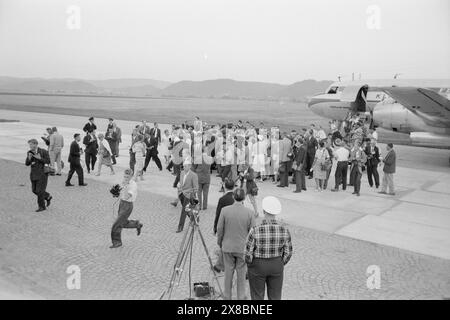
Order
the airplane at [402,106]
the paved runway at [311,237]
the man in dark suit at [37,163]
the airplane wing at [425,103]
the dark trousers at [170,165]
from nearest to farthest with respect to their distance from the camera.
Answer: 1. the paved runway at [311,237]
2. the man in dark suit at [37,163]
3. the dark trousers at [170,165]
4. the airplane wing at [425,103]
5. the airplane at [402,106]

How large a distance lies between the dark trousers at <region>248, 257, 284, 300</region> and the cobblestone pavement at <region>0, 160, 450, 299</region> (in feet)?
3.53

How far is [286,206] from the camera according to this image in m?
10.7

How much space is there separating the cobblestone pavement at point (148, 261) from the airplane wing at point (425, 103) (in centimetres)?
970

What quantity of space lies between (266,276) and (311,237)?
385 centimetres

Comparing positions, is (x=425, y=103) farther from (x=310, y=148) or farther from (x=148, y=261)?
(x=148, y=261)

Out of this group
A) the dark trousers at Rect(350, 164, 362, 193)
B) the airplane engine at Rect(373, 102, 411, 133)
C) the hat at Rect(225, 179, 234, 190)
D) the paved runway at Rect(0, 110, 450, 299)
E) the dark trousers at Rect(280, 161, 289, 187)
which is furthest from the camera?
the airplane engine at Rect(373, 102, 411, 133)

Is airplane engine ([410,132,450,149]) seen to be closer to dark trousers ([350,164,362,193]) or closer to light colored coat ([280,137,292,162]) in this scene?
dark trousers ([350,164,362,193])

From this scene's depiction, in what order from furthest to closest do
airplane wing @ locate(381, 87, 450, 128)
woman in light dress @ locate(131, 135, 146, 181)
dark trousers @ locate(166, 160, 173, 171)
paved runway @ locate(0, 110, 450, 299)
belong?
airplane wing @ locate(381, 87, 450, 128) < dark trousers @ locate(166, 160, 173, 171) < woman in light dress @ locate(131, 135, 146, 181) < paved runway @ locate(0, 110, 450, 299)

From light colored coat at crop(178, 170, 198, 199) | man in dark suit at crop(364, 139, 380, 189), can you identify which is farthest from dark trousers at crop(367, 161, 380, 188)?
light colored coat at crop(178, 170, 198, 199)

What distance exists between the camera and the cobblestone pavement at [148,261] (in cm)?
600

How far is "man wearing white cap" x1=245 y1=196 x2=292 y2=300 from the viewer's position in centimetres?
480

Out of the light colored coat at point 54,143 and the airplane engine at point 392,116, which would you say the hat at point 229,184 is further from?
the airplane engine at point 392,116

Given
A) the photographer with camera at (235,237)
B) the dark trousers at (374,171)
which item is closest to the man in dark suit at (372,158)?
the dark trousers at (374,171)
